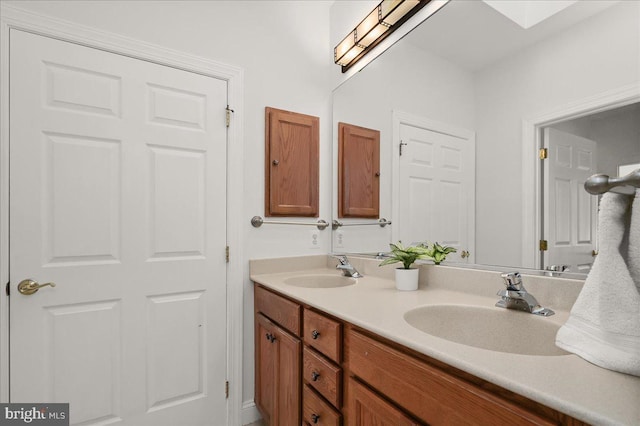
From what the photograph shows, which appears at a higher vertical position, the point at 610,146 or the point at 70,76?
the point at 70,76

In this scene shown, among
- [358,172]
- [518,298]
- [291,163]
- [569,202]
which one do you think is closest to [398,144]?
[358,172]

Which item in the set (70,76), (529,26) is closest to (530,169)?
(529,26)

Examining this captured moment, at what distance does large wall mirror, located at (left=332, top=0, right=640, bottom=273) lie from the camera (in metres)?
0.93

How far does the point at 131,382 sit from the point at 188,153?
46.4 inches

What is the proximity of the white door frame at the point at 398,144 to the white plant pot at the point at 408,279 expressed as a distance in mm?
Result: 243

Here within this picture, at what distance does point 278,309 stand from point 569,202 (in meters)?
1.23

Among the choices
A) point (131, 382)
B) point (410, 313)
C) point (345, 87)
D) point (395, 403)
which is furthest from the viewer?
point (345, 87)

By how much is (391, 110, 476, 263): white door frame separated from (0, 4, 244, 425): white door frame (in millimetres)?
875

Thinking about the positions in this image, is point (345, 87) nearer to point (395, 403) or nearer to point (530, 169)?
point (530, 169)

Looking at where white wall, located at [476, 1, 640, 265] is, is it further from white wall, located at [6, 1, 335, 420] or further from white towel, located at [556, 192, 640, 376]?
white wall, located at [6, 1, 335, 420]

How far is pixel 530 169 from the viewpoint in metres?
1.13

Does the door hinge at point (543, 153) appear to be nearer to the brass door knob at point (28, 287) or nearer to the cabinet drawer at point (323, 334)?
the cabinet drawer at point (323, 334)

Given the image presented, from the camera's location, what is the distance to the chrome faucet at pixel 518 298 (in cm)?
99

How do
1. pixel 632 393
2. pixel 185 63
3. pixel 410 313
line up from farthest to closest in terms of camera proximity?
pixel 185 63 < pixel 410 313 < pixel 632 393
